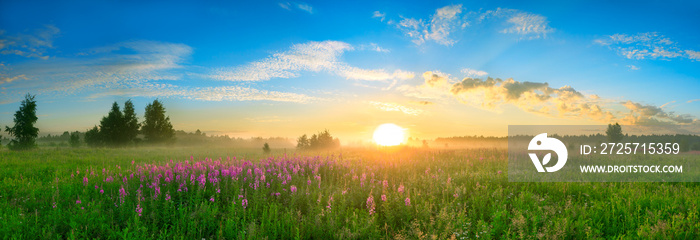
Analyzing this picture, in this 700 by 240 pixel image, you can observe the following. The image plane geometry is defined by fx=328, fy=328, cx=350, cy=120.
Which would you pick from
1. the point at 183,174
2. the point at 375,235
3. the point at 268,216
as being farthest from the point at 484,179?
the point at 183,174

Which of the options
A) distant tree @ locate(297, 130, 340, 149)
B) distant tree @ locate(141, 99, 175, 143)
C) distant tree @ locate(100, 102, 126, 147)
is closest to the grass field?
distant tree @ locate(297, 130, 340, 149)

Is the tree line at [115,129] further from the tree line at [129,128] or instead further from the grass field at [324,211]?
the grass field at [324,211]

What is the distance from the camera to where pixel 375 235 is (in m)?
4.60

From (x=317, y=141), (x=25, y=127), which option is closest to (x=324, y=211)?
(x=317, y=141)

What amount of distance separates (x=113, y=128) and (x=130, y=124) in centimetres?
203

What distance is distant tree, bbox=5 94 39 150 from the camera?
25.5 meters

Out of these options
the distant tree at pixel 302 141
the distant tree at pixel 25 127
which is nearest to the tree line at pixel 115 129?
the distant tree at pixel 25 127

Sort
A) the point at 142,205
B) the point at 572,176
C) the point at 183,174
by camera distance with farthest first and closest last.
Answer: the point at 572,176, the point at 183,174, the point at 142,205

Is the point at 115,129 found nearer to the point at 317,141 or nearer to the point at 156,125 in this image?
the point at 156,125

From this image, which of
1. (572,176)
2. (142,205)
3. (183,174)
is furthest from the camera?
(572,176)

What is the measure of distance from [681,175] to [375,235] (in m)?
11.8

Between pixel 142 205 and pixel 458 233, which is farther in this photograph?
pixel 142 205

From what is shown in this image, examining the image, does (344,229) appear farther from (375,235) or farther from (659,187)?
(659,187)

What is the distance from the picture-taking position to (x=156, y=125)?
47.3 metres
